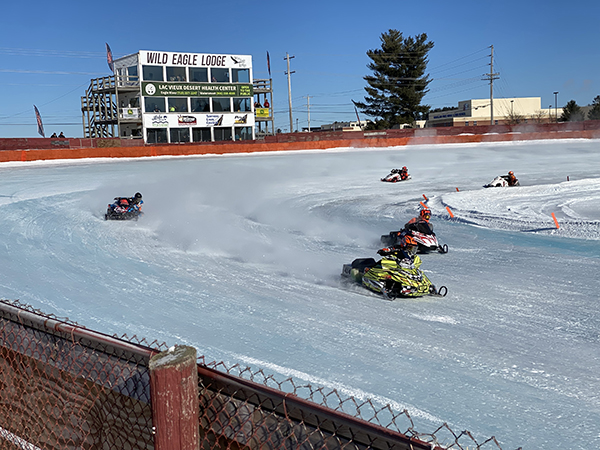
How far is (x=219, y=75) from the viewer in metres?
46.5

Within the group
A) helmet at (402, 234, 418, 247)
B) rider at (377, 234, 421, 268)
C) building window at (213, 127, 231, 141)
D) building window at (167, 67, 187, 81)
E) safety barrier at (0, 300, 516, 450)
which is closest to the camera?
safety barrier at (0, 300, 516, 450)

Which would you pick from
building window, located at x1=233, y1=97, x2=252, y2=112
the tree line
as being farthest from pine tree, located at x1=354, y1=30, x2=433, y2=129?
building window, located at x1=233, y1=97, x2=252, y2=112

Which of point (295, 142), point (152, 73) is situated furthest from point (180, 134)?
point (295, 142)

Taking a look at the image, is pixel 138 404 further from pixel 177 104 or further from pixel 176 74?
pixel 176 74

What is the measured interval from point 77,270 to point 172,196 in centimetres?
973

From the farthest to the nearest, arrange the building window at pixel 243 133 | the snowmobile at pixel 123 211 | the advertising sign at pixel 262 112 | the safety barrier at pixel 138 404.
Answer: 1. the advertising sign at pixel 262 112
2. the building window at pixel 243 133
3. the snowmobile at pixel 123 211
4. the safety barrier at pixel 138 404

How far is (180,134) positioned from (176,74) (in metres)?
4.93

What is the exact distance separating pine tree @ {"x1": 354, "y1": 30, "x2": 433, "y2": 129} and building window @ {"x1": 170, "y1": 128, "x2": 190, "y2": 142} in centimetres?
2622

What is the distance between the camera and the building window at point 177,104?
43938 mm

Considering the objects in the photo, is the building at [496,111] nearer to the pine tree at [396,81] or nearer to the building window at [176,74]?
the pine tree at [396,81]

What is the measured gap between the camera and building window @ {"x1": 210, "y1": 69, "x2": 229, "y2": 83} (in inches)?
1816

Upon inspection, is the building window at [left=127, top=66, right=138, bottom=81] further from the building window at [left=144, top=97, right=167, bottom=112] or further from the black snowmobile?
the black snowmobile

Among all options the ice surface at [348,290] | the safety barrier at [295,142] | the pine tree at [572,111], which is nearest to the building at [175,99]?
the safety barrier at [295,142]

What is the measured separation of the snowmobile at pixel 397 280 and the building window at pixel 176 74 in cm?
3959
